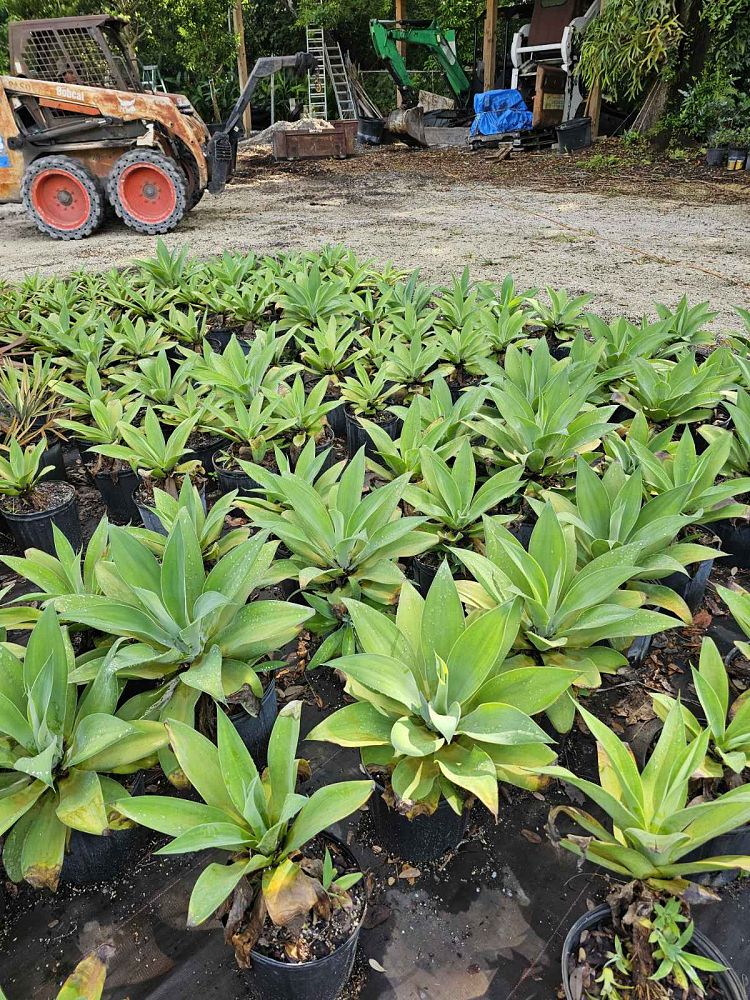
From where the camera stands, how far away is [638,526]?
74.8 inches

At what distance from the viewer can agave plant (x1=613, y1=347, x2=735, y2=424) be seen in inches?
103

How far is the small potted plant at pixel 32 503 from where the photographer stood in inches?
98.0

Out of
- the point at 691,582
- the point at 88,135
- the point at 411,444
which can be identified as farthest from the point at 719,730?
the point at 88,135

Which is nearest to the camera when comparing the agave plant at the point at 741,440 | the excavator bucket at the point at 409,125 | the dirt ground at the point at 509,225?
the agave plant at the point at 741,440

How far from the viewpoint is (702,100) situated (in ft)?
39.3

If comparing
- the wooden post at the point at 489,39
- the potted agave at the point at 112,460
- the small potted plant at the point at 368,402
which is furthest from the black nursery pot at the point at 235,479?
the wooden post at the point at 489,39

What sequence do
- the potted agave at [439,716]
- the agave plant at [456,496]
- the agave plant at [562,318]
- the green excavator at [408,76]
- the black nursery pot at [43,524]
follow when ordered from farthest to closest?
the green excavator at [408,76]
the agave plant at [562,318]
the black nursery pot at [43,524]
the agave plant at [456,496]
the potted agave at [439,716]

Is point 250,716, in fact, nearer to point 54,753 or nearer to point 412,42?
point 54,753

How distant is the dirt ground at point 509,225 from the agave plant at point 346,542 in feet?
13.9

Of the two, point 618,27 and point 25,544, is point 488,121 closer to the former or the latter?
point 618,27

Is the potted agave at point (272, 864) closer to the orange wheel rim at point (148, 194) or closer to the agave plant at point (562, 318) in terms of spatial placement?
the agave plant at point (562, 318)

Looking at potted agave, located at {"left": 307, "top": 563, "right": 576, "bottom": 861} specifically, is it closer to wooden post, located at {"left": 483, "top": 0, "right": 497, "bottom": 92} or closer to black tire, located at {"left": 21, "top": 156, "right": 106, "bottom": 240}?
black tire, located at {"left": 21, "top": 156, "right": 106, "bottom": 240}

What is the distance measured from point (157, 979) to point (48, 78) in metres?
9.94

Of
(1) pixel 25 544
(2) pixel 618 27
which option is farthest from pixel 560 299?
(2) pixel 618 27
